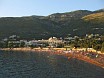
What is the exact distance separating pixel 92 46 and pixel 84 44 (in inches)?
433

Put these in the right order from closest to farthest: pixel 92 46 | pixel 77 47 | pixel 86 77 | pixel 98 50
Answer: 1. pixel 86 77
2. pixel 98 50
3. pixel 92 46
4. pixel 77 47

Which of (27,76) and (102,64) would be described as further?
(102,64)

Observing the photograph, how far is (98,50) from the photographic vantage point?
147750mm

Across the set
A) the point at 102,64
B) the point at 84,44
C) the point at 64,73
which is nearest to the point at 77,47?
the point at 84,44

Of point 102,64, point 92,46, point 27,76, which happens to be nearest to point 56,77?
point 27,76

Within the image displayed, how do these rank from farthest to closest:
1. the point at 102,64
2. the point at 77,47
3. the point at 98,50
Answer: the point at 77,47 → the point at 98,50 → the point at 102,64

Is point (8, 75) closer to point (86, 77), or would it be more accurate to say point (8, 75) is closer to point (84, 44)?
point (86, 77)

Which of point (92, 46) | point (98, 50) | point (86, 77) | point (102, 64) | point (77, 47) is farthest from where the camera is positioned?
point (77, 47)

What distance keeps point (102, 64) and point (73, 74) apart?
75.5 feet

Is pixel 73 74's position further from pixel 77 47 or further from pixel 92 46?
pixel 77 47

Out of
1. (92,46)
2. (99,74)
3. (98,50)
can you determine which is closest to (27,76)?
(99,74)

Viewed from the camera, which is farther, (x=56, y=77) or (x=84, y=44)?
(x=84, y=44)

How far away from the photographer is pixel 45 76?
79.3 m

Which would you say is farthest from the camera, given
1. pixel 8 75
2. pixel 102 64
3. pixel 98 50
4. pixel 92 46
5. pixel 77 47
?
pixel 77 47
